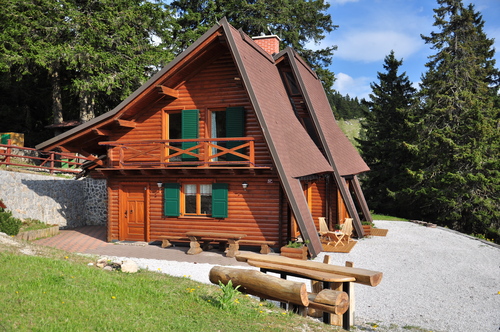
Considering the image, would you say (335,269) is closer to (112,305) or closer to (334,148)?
(112,305)

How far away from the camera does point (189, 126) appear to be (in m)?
14.1

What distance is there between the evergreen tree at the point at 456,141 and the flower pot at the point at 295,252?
1606 cm

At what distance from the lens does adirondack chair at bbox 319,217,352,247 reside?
1432cm

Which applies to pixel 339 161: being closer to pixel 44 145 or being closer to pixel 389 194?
pixel 44 145

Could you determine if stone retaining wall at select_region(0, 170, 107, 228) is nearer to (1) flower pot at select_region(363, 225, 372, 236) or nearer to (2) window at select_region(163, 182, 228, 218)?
(2) window at select_region(163, 182, 228, 218)

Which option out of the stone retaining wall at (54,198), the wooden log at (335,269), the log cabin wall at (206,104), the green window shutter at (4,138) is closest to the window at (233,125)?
the log cabin wall at (206,104)

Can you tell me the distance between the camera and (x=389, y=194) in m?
28.3

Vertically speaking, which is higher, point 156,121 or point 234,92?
point 234,92

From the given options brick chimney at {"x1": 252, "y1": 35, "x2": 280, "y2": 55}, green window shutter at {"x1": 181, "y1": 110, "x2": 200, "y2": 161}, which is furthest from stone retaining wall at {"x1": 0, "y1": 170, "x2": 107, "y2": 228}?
brick chimney at {"x1": 252, "y1": 35, "x2": 280, "y2": 55}

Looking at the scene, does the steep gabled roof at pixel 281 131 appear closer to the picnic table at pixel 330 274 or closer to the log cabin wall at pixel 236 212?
the log cabin wall at pixel 236 212

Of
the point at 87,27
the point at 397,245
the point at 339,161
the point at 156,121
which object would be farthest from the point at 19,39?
the point at 397,245

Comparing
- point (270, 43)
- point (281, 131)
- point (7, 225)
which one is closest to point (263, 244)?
point (281, 131)

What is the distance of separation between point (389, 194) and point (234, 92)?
18473 millimetres

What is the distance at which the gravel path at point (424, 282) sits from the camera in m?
7.32
